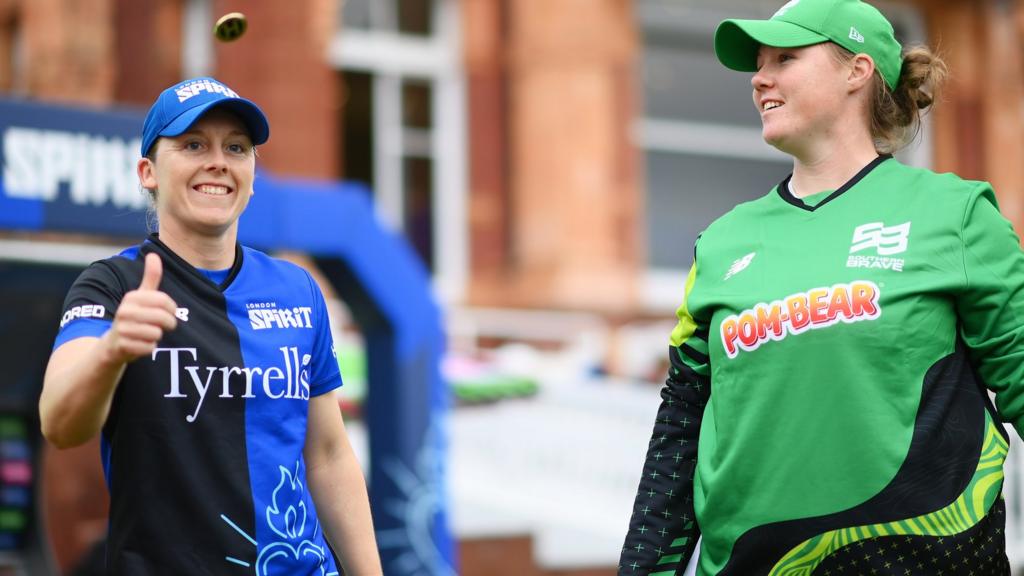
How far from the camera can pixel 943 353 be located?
9.53ft

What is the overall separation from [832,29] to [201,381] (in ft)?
4.79

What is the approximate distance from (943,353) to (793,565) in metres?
0.51

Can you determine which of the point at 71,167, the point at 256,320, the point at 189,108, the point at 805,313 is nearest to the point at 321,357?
the point at 256,320

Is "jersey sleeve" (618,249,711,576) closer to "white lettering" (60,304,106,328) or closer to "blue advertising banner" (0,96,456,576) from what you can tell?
"white lettering" (60,304,106,328)

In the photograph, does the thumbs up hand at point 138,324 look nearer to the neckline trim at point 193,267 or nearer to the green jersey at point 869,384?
the neckline trim at point 193,267

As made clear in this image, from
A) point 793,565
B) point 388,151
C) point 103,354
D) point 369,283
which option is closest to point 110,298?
point 103,354

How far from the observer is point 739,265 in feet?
10.1

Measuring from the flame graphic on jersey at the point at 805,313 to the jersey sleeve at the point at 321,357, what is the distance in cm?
84

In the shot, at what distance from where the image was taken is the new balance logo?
3.08m

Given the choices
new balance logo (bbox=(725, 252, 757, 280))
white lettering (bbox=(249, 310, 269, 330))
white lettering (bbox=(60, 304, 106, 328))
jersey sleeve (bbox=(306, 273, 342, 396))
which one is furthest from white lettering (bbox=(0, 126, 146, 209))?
new balance logo (bbox=(725, 252, 757, 280))

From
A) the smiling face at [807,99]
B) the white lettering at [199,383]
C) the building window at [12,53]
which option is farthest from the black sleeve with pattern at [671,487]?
the building window at [12,53]

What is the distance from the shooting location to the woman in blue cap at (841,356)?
286 centimetres

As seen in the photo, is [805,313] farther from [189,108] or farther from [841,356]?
[189,108]

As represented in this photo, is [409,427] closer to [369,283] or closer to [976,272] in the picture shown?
[369,283]
